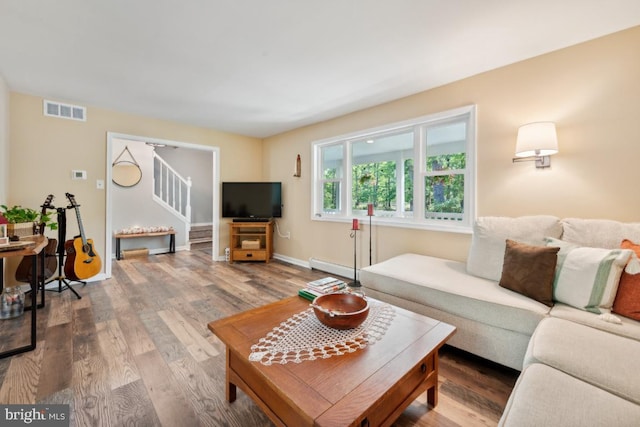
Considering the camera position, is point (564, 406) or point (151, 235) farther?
point (151, 235)

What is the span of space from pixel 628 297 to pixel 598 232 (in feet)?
1.80

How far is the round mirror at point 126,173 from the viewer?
17.8ft

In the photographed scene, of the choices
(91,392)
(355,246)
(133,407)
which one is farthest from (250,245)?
(133,407)

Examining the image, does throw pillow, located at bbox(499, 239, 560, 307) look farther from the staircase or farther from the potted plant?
the staircase

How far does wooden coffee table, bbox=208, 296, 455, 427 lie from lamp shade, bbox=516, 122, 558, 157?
1645 mm

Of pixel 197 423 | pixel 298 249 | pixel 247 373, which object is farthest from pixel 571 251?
pixel 298 249

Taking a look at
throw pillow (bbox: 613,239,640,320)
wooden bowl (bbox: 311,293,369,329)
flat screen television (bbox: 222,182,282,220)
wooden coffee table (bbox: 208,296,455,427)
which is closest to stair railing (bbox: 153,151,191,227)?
flat screen television (bbox: 222,182,282,220)

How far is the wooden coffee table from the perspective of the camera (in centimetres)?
94

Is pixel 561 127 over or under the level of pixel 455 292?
over

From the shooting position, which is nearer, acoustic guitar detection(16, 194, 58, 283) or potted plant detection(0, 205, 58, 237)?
potted plant detection(0, 205, 58, 237)

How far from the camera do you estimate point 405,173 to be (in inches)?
133

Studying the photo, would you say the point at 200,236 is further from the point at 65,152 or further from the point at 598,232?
the point at 598,232

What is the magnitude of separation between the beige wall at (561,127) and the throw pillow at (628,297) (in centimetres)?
78

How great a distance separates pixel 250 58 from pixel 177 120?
8.10 ft
